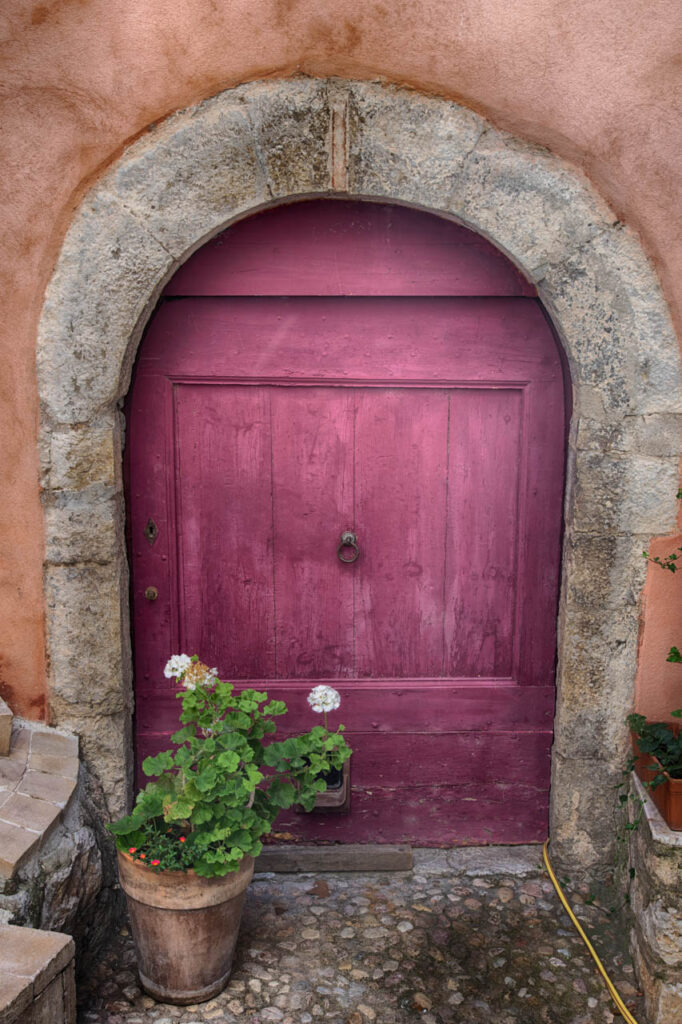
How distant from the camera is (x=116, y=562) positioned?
8.83 ft

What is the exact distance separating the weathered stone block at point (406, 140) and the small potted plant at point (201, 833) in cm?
155

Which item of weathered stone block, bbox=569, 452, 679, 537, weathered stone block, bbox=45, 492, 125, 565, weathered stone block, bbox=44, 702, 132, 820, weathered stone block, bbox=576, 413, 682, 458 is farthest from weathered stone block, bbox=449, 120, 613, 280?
weathered stone block, bbox=44, 702, 132, 820

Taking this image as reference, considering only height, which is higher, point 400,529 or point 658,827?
point 400,529

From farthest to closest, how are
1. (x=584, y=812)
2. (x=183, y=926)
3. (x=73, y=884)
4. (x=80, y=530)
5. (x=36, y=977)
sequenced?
(x=584, y=812) < (x=80, y=530) < (x=73, y=884) < (x=183, y=926) < (x=36, y=977)

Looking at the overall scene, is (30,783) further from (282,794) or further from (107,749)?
(282,794)

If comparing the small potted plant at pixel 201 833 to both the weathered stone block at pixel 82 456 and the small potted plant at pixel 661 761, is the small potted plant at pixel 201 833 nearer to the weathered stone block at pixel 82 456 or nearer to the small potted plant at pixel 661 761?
the weathered stone block at pixel 82 456

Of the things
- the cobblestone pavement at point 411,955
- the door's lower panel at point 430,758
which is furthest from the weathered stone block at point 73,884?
the door's lower panel at point 430,758

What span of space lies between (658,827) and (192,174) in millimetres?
2353

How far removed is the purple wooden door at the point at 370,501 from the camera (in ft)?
9.09

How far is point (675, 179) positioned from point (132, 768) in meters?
2.53

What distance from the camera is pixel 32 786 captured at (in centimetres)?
254

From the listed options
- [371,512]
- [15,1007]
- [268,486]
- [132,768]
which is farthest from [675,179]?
[15,1007]

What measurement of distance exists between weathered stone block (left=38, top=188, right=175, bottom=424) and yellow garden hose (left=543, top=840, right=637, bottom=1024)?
7.17ft

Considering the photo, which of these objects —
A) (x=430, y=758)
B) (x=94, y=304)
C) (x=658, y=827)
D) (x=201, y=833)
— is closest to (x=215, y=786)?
(x=201, y=833)
